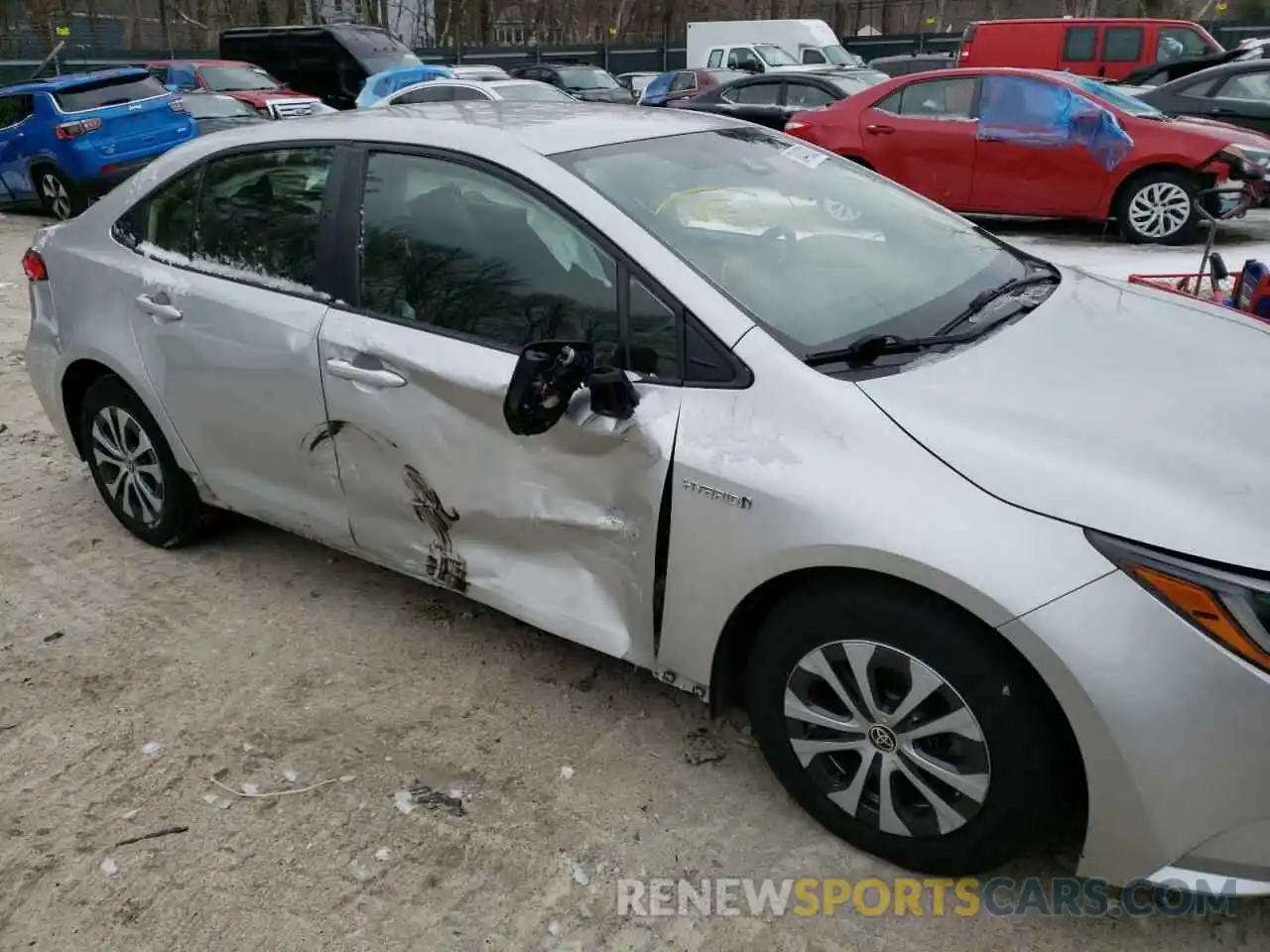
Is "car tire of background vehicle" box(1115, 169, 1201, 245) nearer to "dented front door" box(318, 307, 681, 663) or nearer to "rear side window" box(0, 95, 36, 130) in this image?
"dented front door" box(318, 307, 681, 663)

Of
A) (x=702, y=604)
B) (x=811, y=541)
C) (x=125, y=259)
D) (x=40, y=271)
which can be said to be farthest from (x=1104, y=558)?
(x=40, y=271)

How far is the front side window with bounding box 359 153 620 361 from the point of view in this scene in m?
2.65

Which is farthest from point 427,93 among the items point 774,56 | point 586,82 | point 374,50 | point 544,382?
point 544,382

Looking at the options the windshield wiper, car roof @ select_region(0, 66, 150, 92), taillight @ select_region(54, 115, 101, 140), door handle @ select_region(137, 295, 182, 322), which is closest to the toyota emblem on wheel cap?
the windshield wiper

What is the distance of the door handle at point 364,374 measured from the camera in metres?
2.89

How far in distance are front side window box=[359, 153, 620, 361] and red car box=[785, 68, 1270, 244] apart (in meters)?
7.70

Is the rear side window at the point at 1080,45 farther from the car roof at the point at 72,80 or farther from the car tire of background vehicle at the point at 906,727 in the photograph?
the car tire of background vehicle at the point at 906,727

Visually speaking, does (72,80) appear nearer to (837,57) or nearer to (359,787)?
(359,787)

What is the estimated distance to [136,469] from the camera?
3916 mm

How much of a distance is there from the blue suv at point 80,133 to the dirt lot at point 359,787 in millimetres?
9581

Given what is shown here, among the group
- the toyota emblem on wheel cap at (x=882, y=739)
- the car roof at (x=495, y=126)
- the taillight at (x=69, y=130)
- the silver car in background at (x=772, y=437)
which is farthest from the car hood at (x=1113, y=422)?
the taillight at (x=69, y=130)

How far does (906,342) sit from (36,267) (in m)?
3.31

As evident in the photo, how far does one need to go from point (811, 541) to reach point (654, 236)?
2.90 feet

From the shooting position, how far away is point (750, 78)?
13.7m
